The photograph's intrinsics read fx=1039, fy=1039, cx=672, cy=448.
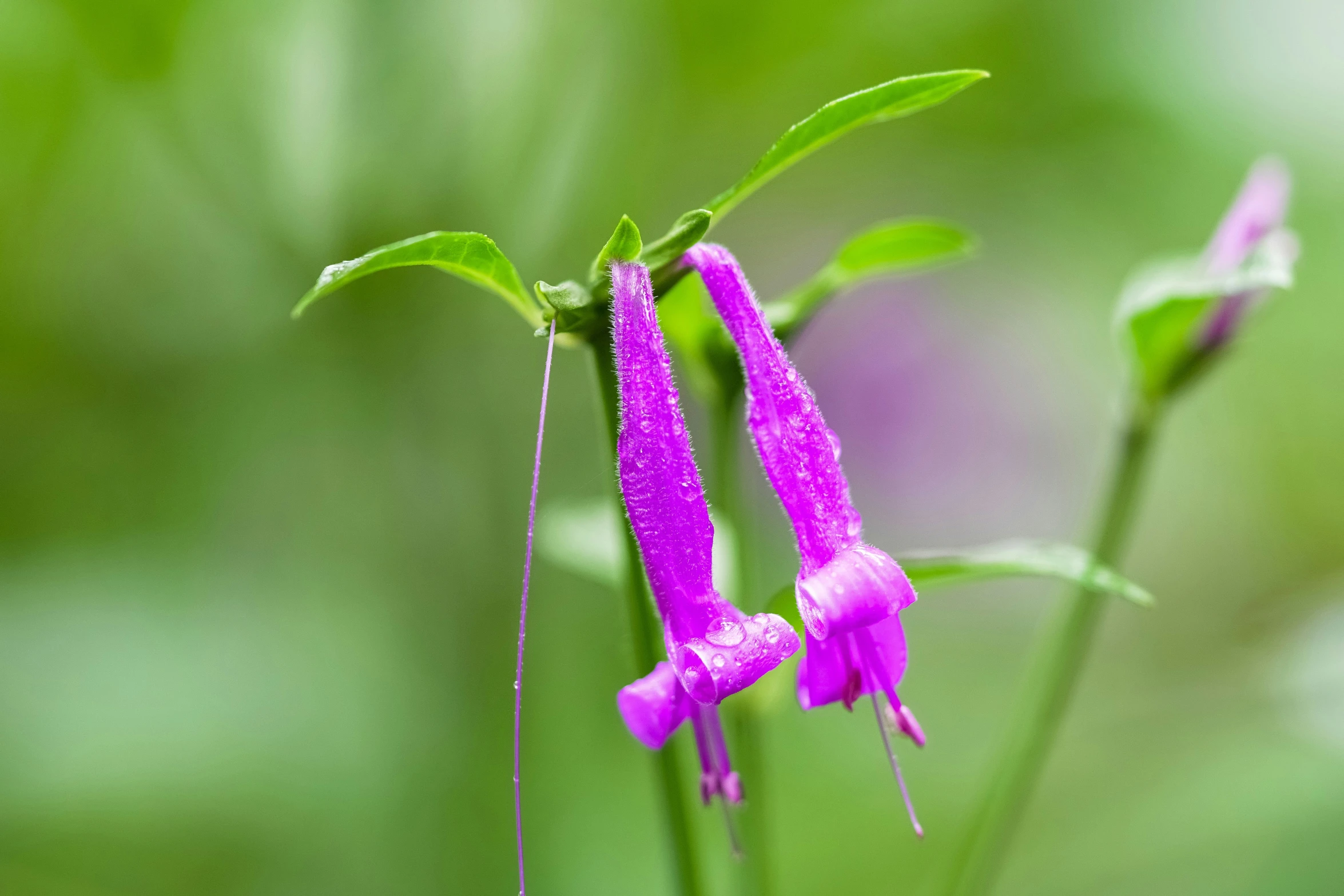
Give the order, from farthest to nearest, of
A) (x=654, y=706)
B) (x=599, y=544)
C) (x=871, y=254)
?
(x=599, y=544) < (x=871, y=254) < (x=654, y=706)

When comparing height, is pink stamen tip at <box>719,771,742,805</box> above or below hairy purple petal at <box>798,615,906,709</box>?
below

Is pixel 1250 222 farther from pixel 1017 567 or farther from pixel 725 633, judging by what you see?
pixel 725 633

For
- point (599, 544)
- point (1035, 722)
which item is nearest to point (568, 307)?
point (599, 544)

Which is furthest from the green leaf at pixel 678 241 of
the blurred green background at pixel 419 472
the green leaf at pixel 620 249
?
the blurred green background at pixel 419 472

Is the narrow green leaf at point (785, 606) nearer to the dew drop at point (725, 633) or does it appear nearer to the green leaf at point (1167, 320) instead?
the dew drop at point (725, 633)

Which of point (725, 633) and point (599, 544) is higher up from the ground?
point (599, 544)

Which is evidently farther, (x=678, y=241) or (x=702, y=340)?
(x=702, y=340)

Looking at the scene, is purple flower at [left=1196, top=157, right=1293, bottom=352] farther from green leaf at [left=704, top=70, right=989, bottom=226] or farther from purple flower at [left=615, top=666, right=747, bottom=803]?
purple flower at [left=615, top=666, right=747, bottom=803]

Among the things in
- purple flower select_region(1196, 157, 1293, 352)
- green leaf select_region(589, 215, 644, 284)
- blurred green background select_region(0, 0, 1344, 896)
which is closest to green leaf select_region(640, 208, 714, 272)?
green leaf select_region(589, 215, 644, 284)
